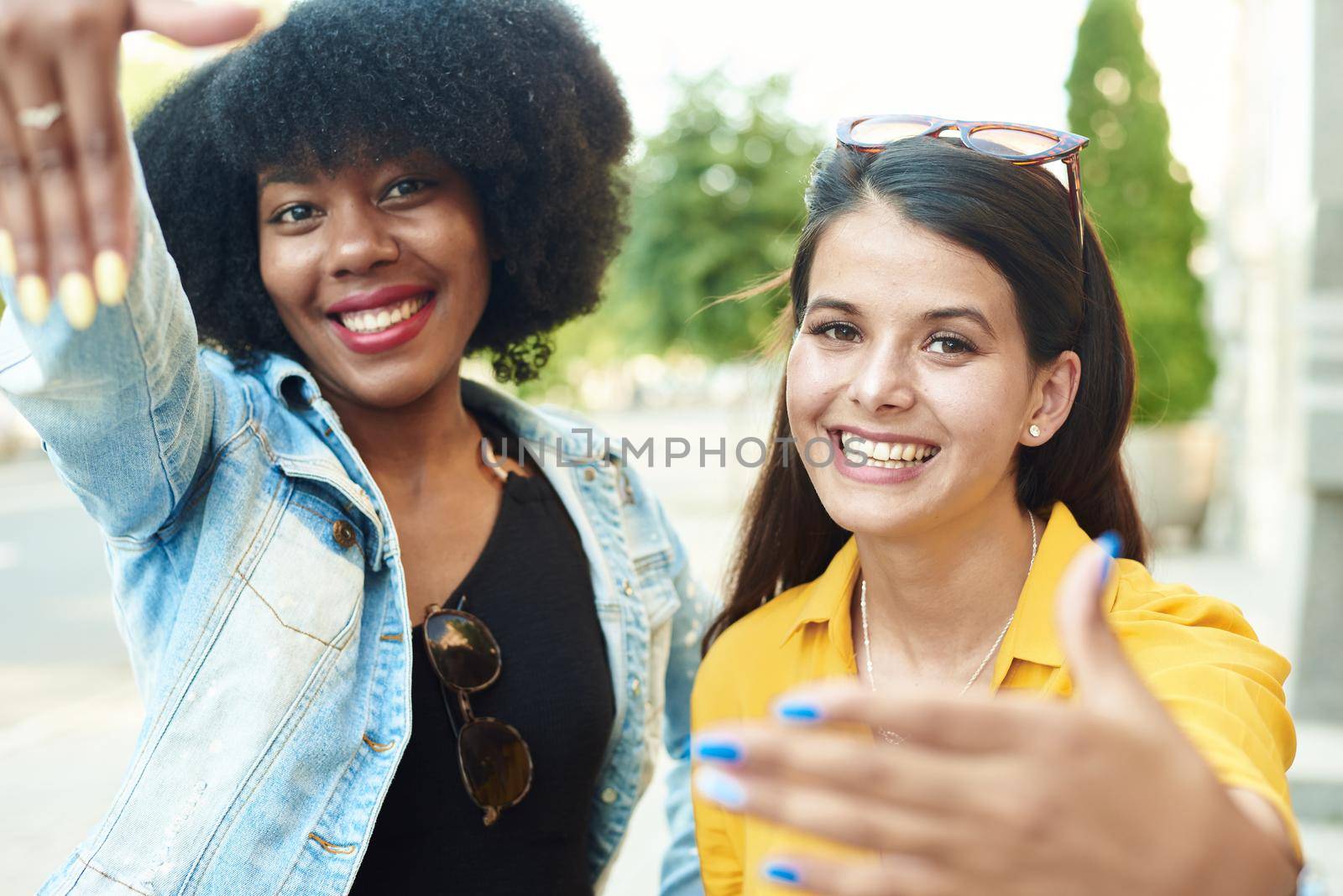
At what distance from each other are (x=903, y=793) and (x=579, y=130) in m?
1.93

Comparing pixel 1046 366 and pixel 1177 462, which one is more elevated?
pixel 1046 366

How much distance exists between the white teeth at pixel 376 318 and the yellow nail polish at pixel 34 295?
0.90m

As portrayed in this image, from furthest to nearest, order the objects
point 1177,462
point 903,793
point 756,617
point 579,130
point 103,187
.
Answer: point 1177,462 < point 579,130 < point 756,617 < point 103,187 < point 903,793

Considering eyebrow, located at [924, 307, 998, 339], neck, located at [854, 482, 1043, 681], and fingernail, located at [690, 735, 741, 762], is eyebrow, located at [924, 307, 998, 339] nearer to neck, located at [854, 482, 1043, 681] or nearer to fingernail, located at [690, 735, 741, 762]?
neck, located at [854, 482, 1043, 681]

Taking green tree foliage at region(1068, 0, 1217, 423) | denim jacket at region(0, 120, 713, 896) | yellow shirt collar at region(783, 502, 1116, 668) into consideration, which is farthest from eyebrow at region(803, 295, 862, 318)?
green tree foliage at region(1068, 0, 1217, 423)

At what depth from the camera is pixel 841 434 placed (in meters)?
1.93

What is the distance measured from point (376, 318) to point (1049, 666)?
125cm

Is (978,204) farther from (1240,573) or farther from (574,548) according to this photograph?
(1240,573)

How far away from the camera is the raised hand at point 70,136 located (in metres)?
1.17

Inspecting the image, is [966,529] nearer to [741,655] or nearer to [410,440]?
[741,655]

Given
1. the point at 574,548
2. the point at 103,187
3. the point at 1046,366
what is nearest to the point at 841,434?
the point at 1046,366

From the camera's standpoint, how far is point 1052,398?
80.5 inches

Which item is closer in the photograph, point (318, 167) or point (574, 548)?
point (318, 167)

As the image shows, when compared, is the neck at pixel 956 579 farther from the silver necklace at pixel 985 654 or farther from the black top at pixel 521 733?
the black top at pixel 521 733
